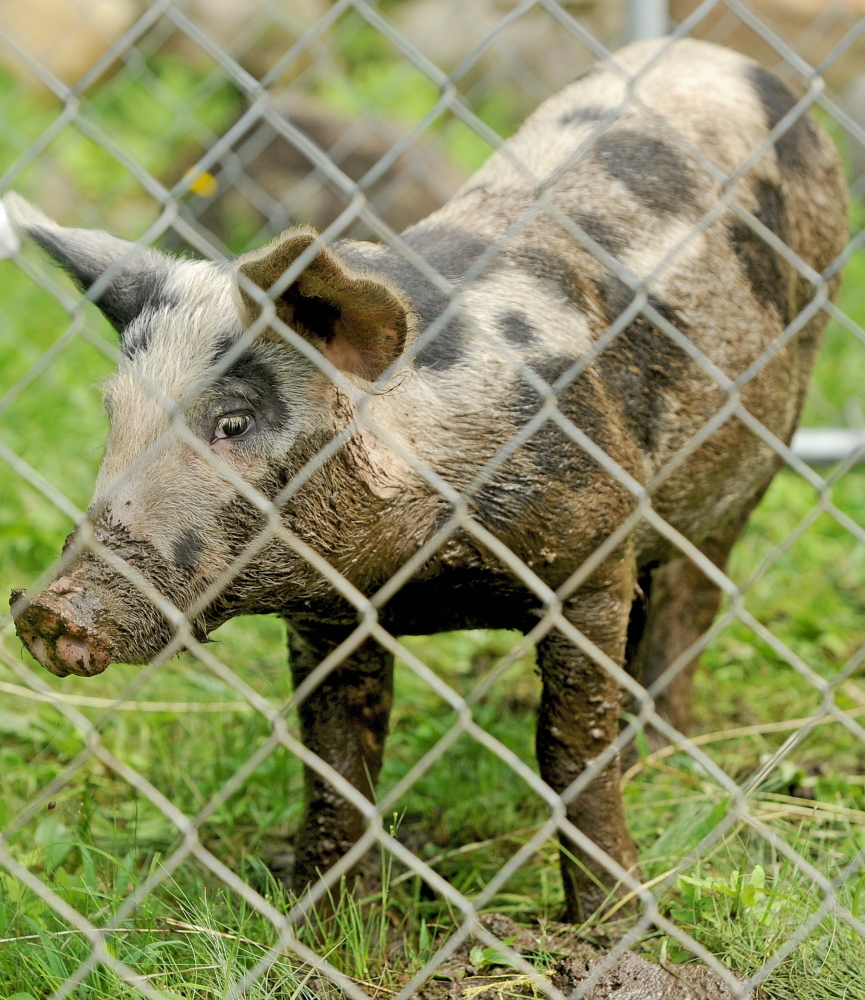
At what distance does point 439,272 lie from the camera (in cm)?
285

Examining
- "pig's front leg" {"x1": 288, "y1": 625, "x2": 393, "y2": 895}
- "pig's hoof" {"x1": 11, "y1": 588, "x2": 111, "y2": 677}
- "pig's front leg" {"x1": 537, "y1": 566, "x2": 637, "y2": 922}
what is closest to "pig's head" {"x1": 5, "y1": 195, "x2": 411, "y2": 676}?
"pig's hoof" {"x1": 11, "y1": 588, "x2": 111, "y2": 677}

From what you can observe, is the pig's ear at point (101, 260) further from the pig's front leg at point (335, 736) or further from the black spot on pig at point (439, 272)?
the pig's front leg at point (335, 736)

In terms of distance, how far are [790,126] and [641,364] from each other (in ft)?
3.53

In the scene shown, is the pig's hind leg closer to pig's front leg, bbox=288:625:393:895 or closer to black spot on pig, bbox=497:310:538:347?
pig's front leg, bbox=288:625:393:895

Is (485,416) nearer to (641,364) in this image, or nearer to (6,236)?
(641,364)

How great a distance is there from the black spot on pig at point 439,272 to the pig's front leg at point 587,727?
686mm

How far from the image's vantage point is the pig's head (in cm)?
221

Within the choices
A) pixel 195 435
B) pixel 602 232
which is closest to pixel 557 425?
pixel 602 232

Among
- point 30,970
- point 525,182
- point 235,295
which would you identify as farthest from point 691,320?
point 30,970

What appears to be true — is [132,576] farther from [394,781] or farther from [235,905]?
[394,781]

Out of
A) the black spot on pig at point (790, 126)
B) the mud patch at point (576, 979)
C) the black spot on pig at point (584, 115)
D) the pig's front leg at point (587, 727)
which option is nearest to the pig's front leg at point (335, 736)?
the pig's front leg at point (587, 727)

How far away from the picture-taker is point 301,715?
10.2 feet

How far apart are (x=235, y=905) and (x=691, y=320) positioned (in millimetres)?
1915

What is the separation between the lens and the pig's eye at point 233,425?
2494mm
